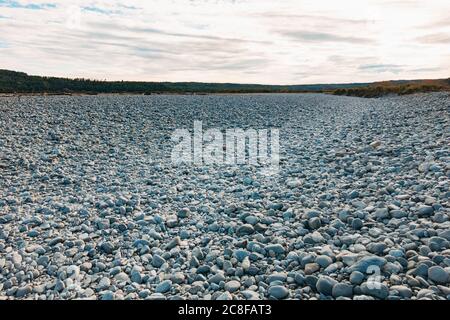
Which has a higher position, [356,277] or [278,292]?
[356,277]

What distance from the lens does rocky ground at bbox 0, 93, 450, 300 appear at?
4.15 m

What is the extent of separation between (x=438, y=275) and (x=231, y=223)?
295cm

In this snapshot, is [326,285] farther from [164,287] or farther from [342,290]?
[164,287]

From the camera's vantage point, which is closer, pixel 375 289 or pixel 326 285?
pixel 375 289

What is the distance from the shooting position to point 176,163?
33.7ft

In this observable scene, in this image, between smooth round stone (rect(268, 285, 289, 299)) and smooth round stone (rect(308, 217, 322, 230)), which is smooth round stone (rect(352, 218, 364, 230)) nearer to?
smooth round stone (rect(308, 217, 322, 230))

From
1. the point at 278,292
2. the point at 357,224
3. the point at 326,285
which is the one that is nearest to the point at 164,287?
the point at 278,292

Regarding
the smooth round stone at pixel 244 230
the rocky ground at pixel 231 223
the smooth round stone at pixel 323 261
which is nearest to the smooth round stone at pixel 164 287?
the rocky ground at pixel 231 223

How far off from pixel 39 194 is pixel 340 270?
6504mm

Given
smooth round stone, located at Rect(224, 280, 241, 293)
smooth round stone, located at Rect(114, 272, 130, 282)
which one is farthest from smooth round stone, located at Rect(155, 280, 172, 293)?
smooth round stone, located at Rect(224, 280, 241, 293)

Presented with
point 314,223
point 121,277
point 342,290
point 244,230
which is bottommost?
point 121,277

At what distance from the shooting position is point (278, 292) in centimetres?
392

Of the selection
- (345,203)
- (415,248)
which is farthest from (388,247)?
(345,203)

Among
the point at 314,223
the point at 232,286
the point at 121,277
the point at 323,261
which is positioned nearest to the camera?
the point at 232,286
